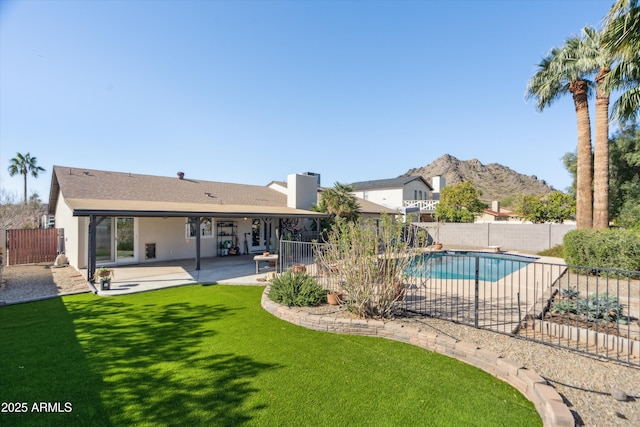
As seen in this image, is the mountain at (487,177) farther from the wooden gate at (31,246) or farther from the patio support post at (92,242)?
the patio support post at (92,242)

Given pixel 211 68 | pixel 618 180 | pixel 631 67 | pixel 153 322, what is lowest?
pixel 153 322

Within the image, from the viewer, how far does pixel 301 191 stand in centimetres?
2339

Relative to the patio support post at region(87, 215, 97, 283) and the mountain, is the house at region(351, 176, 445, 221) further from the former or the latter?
the mountain

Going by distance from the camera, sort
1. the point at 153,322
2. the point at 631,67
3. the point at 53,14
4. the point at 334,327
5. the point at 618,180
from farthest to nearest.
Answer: the point at 618,180, the point at 53,14, the point at 631,67, the point at 153,322, the point at 334,327

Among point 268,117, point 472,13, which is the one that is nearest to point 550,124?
point 472,13

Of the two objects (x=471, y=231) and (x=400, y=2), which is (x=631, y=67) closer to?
(x=400, y=2)

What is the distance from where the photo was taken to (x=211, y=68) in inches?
593

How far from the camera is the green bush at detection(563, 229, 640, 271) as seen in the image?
12008 millimetres

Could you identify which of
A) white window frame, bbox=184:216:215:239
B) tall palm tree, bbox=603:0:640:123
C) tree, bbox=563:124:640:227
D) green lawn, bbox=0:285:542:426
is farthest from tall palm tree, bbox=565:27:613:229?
white window frame, bbox=184:216:215:239

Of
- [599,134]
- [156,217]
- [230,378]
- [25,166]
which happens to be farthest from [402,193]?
[25,166]

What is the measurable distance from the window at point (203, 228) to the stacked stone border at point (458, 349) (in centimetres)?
1153

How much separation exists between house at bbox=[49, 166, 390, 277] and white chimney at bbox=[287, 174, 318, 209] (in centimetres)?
8

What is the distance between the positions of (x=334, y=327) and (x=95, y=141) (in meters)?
21.8

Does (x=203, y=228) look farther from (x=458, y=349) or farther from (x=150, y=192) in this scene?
(x=458, y=349)
